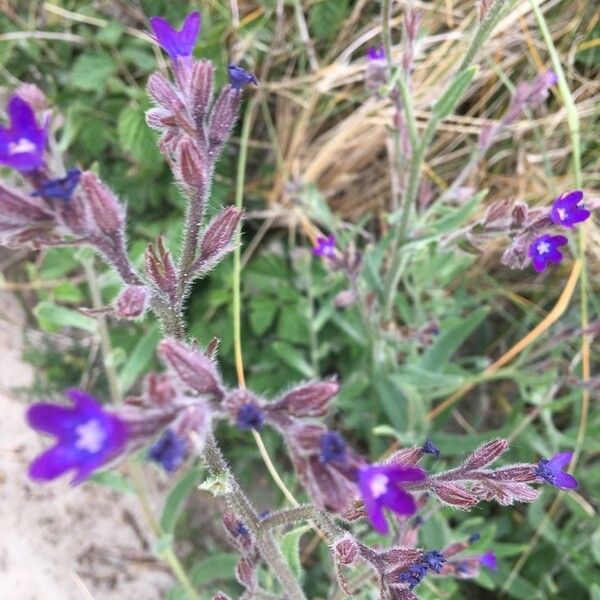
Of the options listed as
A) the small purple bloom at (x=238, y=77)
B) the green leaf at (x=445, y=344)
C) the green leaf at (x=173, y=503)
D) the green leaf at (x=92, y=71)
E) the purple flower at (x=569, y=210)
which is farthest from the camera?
the green leaf at (x=92, y=71)

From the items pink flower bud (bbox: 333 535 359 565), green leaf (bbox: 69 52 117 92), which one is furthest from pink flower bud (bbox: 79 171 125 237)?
green leaf (bbox: 69 52 117 92)

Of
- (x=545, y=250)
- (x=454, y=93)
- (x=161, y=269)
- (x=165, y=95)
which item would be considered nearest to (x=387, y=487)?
(x=161, y=269)

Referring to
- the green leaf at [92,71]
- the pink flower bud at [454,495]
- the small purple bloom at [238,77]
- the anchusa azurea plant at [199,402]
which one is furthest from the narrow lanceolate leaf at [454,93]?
the green leaf at [92,71]

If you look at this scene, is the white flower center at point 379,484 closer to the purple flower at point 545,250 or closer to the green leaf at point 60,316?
the purple flower at point 545,250

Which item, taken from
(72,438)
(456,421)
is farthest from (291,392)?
(456,421)

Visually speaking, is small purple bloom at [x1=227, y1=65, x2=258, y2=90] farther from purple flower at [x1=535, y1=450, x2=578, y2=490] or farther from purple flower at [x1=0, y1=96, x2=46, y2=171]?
purple flower at [x1=535, y1=450, x2=578, y2=490]

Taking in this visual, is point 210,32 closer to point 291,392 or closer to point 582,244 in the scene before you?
point 582,244
